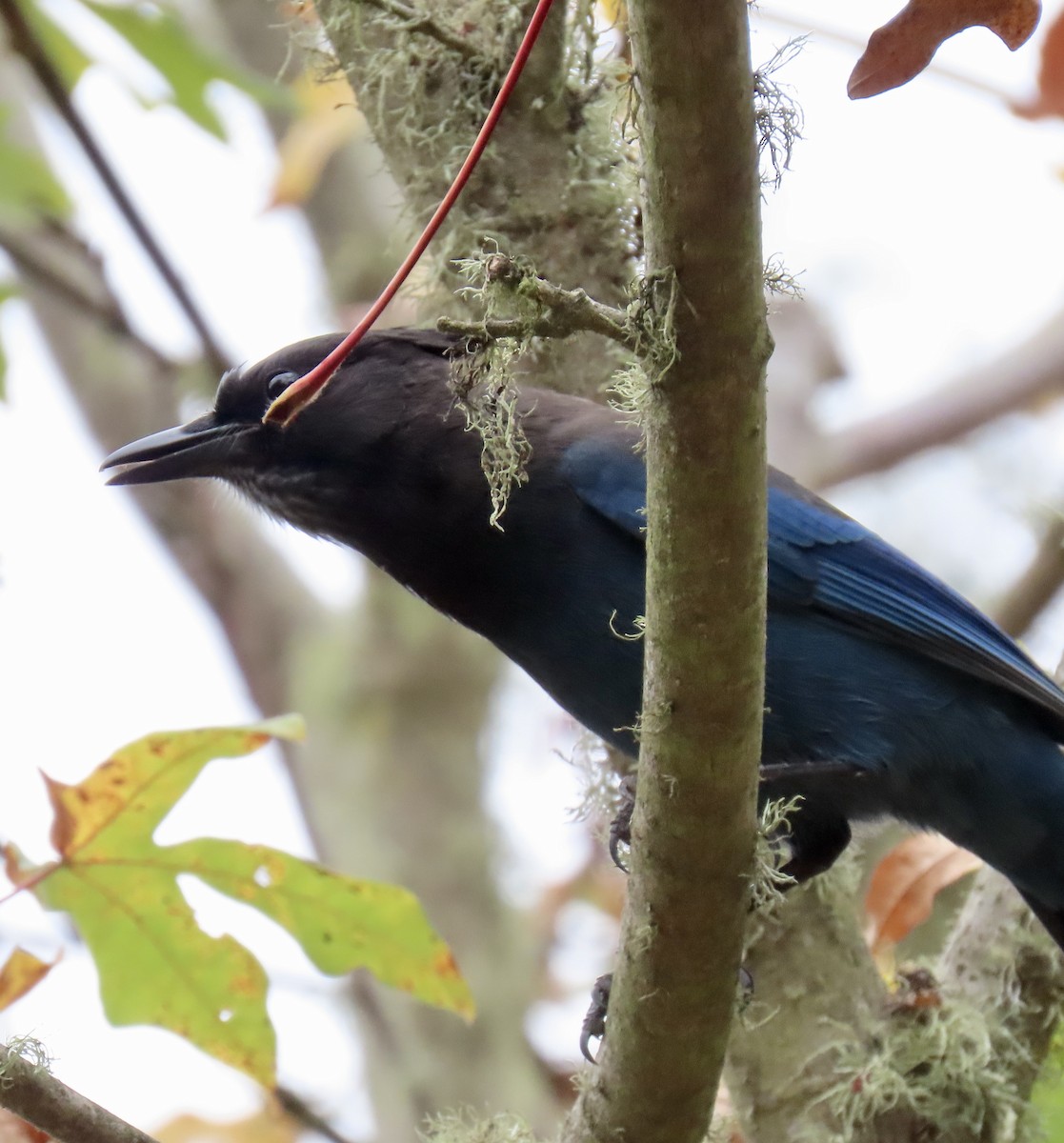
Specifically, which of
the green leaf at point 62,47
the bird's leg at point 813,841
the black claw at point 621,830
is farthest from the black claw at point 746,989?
the green leaf at point 62,47

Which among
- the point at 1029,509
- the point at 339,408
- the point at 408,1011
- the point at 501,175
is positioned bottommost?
the point at 408,1011

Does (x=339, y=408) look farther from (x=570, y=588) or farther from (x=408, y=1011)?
(x=408, y=1011)

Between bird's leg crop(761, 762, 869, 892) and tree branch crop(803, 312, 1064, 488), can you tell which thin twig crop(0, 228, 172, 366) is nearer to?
tree branch crop(803, 312, 1064, 488)

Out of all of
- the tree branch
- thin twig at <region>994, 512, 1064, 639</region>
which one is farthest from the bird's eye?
the tree branch

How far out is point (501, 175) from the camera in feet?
12.5

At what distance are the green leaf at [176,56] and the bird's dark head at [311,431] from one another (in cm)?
97

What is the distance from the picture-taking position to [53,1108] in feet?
7.45

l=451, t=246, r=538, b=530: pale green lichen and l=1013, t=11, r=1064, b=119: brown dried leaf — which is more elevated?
l=1013, t=11, r=1064, b=119: brown dried leaf

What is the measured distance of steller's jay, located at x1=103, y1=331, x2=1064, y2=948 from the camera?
3.48m

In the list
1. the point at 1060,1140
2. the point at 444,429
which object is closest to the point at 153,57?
the point at 444,429

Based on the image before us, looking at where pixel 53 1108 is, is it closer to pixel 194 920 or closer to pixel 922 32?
pixel 194 920

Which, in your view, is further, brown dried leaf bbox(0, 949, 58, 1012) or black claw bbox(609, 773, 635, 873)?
black claw bbox(609, 773, 635, 873)

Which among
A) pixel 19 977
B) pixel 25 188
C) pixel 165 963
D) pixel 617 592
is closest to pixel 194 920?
pixel 165 963

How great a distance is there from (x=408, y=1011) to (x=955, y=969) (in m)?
2.39
